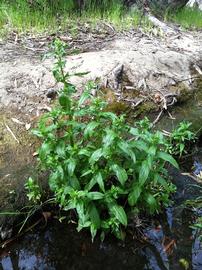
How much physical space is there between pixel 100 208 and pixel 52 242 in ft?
1.84

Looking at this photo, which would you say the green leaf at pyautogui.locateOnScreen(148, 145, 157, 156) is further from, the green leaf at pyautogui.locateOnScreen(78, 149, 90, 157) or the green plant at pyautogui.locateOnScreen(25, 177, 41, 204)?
the green plant at pyautogui.locateOnScreen(25, 177, 41, 204)

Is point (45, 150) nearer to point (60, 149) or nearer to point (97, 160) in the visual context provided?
point (60, 149)

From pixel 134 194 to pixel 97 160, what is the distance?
42 centimetres

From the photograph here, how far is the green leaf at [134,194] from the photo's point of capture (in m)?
2.90

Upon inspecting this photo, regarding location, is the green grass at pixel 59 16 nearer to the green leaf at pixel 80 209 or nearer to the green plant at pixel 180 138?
the green plant at pixel 180 138

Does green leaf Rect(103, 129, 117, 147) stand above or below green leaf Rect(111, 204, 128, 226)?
above

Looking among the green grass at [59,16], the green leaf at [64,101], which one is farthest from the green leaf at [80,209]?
the green grass at [59,16]

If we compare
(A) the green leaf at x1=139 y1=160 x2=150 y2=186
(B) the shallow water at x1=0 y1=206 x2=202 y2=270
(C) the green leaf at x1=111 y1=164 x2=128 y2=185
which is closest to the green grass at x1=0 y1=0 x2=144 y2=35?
(B) the shallow water at x1=0 y1=206 x2=202 y2=270

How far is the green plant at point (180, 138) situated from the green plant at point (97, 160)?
1.13 ft

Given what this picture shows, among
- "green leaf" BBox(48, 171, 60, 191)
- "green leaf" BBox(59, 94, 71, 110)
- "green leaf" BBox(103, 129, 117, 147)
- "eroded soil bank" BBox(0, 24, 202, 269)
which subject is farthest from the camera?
"eroded soil bank" BBox(0, 24, 202, 269)

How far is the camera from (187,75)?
533cm

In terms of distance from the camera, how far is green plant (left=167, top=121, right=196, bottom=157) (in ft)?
11.4

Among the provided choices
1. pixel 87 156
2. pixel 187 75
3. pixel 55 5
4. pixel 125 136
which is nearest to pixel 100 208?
pixel 87 156

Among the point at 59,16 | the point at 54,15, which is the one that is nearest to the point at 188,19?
the point at 59,16
